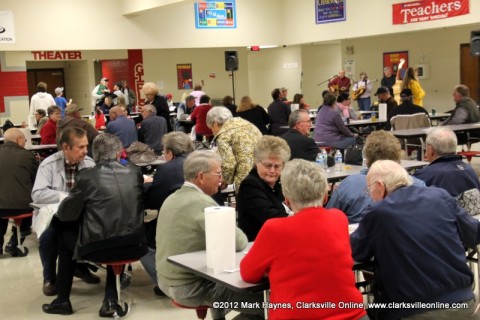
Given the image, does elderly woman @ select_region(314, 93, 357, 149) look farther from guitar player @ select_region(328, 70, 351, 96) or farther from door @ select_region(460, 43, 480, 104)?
door @ select_region(460, 43, 480, 104)

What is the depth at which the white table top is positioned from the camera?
2734 millimetres

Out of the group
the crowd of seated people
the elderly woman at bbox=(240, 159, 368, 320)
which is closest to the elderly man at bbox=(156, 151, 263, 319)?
the crowd of seated people

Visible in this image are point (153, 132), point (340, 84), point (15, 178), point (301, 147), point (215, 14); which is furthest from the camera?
point (215, 14)

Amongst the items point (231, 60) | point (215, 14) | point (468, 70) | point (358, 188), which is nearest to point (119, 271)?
point (358, 188)

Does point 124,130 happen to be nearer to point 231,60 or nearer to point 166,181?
point 166,181

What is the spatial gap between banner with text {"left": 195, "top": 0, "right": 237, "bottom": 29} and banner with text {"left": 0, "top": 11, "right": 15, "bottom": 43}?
4.53 m

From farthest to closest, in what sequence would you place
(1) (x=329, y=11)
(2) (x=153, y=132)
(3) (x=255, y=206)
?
1. (1) (x=329, y=11)
2. (2) (x=153, y=132)
3. (3) (x=255, y=206)

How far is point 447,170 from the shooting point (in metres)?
4.09

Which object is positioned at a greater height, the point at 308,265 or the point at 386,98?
the point at 386,98

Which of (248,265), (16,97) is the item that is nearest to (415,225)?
(248,265)

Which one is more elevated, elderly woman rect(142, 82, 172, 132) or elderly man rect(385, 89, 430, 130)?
elderly woman rect(142, 82, 172, 132)

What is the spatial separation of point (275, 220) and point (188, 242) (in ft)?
2.61

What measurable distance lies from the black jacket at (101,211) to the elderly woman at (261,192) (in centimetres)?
90

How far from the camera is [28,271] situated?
582 centimetres
